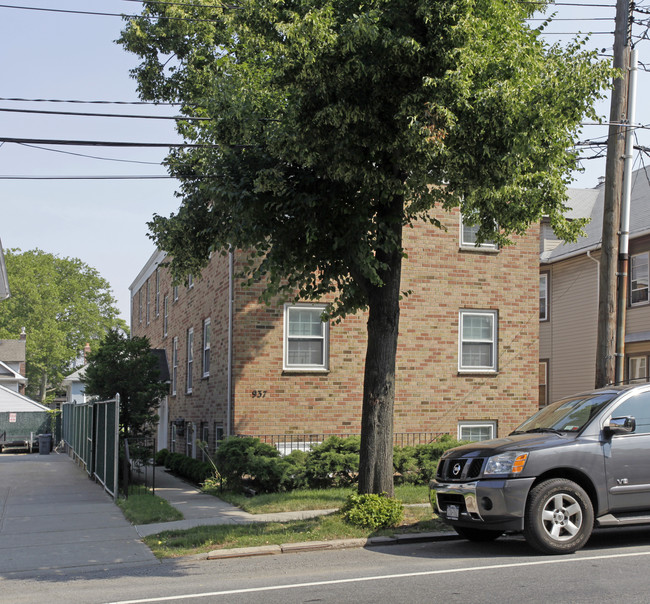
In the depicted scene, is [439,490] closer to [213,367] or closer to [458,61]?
[458,61]

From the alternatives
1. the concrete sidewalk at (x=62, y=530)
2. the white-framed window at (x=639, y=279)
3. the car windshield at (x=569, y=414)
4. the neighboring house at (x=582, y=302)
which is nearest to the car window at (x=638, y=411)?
the car windshield at (x=569, y=414)

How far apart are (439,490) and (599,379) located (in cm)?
455

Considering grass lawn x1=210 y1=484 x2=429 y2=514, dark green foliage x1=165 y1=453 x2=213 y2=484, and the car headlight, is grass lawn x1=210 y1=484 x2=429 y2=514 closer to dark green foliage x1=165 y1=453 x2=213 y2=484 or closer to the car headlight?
dark green foliage x1=165 y1=453 x2=213 y2=484

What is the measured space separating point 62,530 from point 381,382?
5.27 metres

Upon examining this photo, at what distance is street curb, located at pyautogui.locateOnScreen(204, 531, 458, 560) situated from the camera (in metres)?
9.53

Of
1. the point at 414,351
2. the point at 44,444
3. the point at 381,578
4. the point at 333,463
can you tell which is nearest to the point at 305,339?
the point at 414,351

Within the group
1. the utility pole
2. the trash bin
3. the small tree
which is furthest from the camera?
the trash bin

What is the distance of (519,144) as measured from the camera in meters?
9.61

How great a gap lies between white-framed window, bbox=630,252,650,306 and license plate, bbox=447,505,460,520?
1754 centimetres

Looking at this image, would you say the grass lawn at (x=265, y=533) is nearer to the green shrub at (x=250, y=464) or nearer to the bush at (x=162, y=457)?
the green shrub at (x=250, y=464)

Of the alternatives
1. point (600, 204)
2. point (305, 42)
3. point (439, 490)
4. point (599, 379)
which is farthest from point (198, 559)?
point (600, 204)

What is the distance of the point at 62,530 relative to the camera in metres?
11.7

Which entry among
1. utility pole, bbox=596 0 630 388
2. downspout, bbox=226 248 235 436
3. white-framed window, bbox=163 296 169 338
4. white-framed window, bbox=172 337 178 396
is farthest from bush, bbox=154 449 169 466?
utility pole, bbox=596 0 630 388

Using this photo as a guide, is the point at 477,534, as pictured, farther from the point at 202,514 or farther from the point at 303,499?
the point at 202,514
